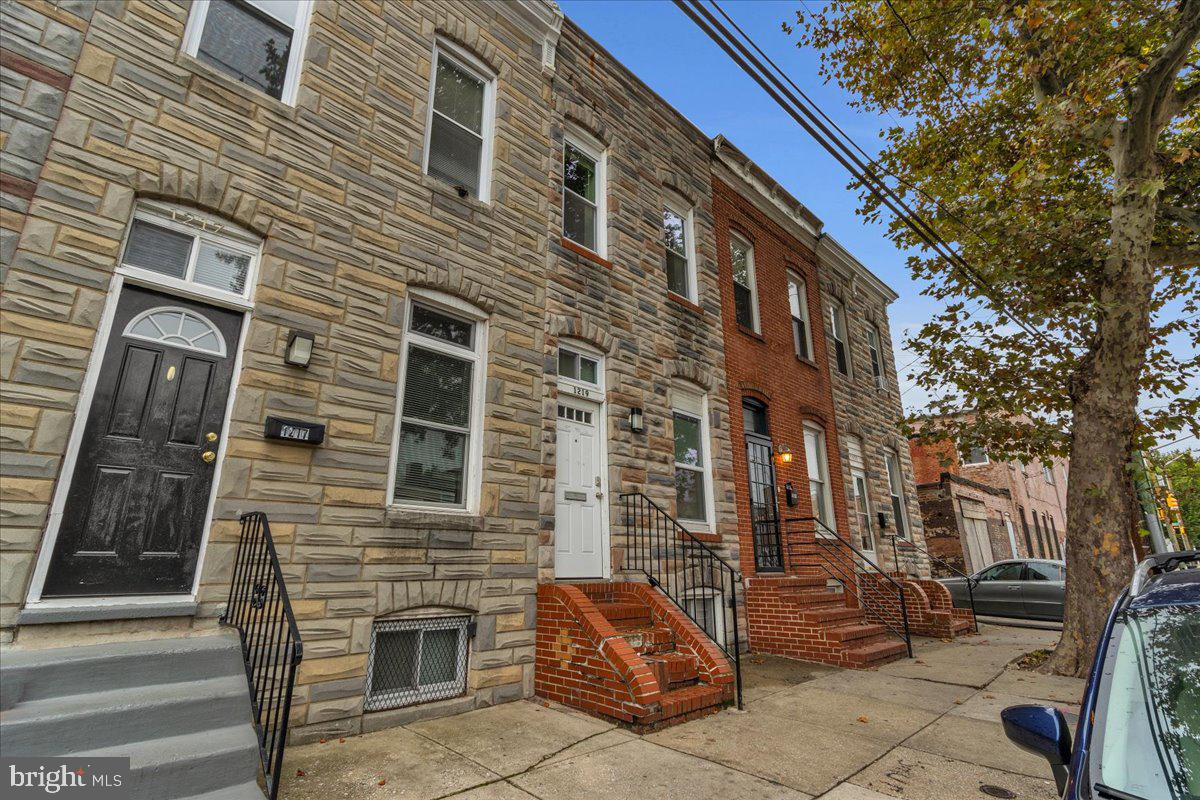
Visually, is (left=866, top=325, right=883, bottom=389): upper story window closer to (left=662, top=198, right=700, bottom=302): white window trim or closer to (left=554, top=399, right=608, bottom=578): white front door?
(left=662, top=198, right=700, bottom=302): white window trim

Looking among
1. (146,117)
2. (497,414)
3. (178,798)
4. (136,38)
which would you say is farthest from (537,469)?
(136,38)

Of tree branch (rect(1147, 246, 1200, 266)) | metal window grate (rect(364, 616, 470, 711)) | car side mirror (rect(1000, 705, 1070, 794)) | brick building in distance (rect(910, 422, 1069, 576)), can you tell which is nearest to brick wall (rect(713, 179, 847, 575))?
metal window grate (rect(364, 616, 470, 711))

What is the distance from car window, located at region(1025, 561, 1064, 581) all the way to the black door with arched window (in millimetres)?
6698

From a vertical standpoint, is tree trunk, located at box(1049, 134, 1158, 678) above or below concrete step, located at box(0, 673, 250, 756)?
above

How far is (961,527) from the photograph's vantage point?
19.8 metres

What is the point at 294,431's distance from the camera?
4.58 m

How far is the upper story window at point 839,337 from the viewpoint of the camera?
13.6 m

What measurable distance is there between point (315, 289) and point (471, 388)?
1743 millimetres

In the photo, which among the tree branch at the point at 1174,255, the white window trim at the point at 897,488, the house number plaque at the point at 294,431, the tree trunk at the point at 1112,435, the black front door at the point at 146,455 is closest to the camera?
the black front door at the point at 146,455

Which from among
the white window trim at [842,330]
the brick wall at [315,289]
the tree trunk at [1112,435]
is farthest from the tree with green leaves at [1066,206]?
the brick wall at [315,289]

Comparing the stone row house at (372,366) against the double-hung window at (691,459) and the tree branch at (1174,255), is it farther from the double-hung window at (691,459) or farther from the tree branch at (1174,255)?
the tree branch at (1174,255)

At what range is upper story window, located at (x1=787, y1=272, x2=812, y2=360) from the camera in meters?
12.4

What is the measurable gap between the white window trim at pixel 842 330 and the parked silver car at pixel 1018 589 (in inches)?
210

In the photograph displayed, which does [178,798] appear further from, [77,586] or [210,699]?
[77,586]
